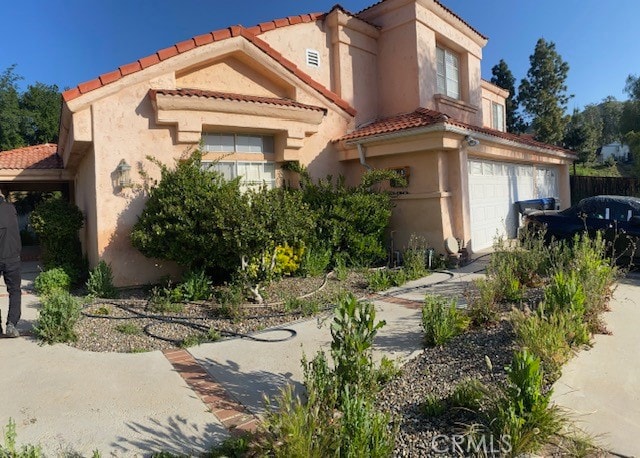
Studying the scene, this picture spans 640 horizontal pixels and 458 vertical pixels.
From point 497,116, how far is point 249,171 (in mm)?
15467

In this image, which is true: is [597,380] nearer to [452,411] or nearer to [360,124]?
[452,411]

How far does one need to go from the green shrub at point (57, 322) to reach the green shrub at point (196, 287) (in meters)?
2.12

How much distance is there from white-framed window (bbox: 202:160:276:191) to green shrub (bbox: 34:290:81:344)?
427 cm

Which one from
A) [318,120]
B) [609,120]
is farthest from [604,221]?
[609,120]

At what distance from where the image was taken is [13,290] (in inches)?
219

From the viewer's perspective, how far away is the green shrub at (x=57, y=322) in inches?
212

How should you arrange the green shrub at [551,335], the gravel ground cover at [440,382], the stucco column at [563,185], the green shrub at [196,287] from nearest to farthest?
the gravel ground cover at [440,382] < the green shrub at [551,335] < the green shrub at [196,287] < the stucco column at [563,185]

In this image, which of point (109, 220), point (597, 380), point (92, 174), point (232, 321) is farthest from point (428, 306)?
point (92, 174)

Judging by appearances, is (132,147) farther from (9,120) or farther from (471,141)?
(9,120)

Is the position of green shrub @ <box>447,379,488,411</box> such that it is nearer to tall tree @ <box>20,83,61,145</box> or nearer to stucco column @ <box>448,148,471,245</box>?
stucco column @ <box>448,148,471,245</box>

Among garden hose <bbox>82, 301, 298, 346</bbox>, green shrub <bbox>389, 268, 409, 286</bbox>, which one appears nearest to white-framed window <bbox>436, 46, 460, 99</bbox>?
green shrub <bbox>389, 268, 409, 286</bbox>

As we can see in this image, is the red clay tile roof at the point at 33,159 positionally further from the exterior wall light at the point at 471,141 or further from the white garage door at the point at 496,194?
the white garage door at the point at 496,194

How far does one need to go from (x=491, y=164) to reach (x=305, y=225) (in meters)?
7.06

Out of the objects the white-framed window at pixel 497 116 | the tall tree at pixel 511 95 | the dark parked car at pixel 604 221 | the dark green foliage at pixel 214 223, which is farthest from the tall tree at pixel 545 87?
the dark green foliage at pixel 214 223
